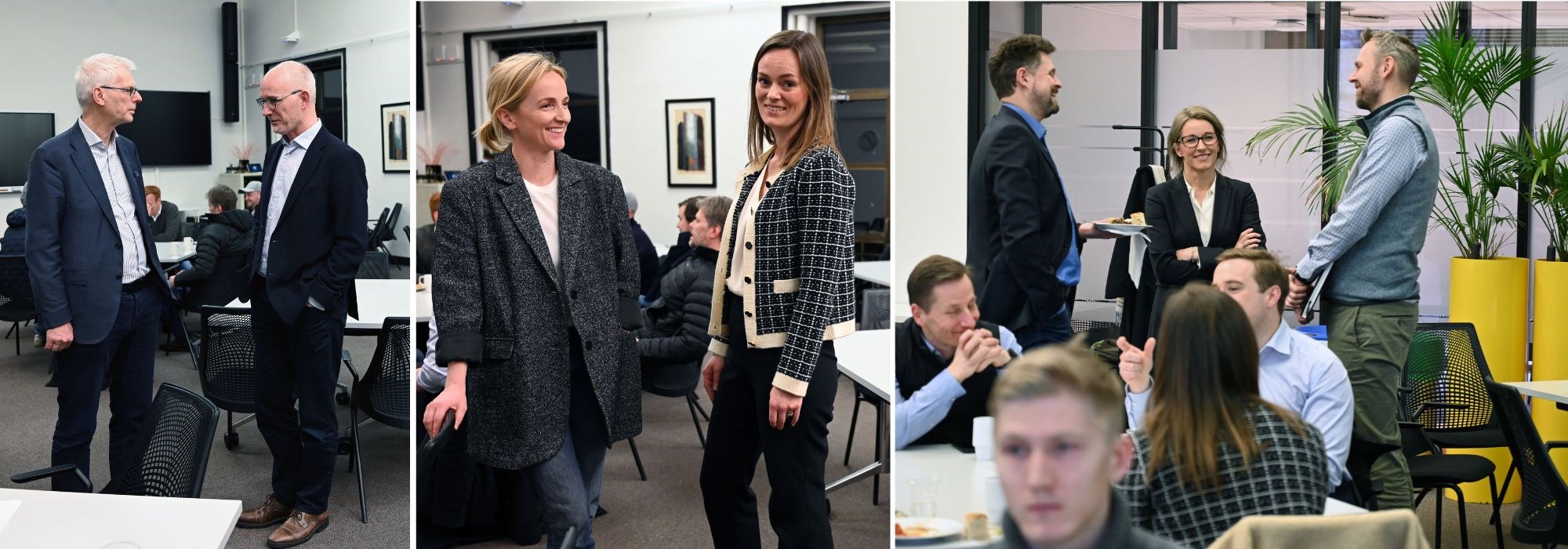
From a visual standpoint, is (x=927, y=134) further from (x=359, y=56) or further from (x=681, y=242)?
(x=359, y=56)

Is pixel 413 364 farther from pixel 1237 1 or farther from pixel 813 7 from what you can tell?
pixel 1237 1

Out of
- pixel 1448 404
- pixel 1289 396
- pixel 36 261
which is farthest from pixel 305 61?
pixel 1448 404

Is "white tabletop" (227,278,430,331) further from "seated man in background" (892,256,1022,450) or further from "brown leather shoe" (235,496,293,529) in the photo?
"seated man in background" (892,256,1022,450)

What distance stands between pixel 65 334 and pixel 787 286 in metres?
2.71

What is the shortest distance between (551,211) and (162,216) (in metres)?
2.08

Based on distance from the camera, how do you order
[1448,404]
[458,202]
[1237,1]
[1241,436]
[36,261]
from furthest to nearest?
[36,261], [1448,404], [1237,1], [458,202], [1241,436]

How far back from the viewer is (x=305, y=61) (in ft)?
12.0

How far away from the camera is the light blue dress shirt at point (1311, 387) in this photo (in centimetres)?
223

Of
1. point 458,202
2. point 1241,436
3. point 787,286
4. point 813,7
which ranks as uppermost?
point 813,7

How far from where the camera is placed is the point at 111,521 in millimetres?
2328

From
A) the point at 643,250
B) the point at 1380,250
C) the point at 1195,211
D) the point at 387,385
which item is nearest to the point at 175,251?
the point at 387,385

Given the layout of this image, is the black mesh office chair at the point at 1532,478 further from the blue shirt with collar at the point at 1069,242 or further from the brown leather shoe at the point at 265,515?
the brown leather shoe at the point at 265,515

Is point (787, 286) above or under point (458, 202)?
under

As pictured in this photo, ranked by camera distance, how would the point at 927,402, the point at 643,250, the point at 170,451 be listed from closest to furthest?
the point at 927,402, the point at 170,451, the point at 643,250
